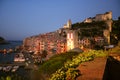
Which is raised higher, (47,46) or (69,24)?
(69,24)

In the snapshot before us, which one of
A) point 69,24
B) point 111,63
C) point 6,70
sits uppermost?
point 69,24

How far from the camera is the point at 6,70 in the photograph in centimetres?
2545

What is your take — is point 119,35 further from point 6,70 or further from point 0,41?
point 0,41

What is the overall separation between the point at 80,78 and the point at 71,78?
5.7 inches

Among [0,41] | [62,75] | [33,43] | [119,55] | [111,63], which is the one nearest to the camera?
[62,75]

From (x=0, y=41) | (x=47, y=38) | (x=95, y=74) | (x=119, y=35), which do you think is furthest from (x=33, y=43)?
(x=95, y=74)

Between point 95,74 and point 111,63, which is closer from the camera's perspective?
point 95,74

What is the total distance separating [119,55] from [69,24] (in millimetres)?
35163

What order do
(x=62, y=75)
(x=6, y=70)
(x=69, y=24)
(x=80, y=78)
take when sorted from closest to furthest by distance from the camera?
(x=80, y=78) → (x=62, y=75) → (x=6, y=70) → (x=69, y=24)

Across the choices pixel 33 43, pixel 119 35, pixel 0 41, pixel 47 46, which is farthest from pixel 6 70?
pixel 0 41

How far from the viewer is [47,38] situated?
158 feet

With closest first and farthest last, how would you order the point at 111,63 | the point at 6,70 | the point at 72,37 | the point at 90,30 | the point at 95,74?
the point at 95,74
the point at 111,63
the point at 72,37
the point at 6,70
the point at 90,30

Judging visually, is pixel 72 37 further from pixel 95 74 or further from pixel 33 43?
pixel 33 43

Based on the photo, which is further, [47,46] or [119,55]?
[47,46]
